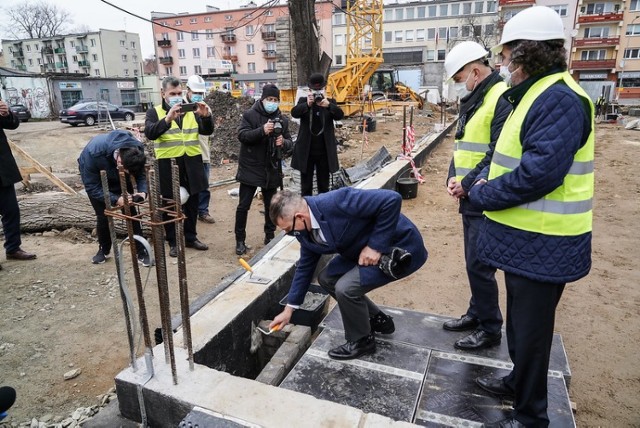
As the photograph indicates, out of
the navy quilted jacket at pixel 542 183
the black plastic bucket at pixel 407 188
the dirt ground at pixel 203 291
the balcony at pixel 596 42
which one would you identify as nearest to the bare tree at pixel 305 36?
the black plastic bucket at pixel 407 188

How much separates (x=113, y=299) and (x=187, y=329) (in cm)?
217

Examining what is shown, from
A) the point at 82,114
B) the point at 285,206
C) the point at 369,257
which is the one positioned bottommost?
the point at 369,257

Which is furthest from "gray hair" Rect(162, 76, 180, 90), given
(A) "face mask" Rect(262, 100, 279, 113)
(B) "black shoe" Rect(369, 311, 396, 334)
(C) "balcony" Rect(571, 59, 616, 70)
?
(C) "balcony" Rect(571, 59, 616, 70)

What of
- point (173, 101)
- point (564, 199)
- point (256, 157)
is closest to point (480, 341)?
point (564, 199)

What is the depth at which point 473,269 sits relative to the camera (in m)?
2.56

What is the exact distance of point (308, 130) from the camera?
4.91 m

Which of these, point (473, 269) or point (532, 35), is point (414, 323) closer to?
point (473, 269)

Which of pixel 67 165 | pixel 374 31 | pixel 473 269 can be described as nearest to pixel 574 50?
pixel 374 31

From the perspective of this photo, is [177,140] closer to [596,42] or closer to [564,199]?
[564,199]

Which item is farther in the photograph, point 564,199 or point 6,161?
point 6,161

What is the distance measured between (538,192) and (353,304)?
1.24 metres

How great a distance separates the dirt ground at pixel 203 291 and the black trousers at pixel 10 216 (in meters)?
0.22

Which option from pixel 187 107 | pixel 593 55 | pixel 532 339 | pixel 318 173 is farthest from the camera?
pixel 593 55

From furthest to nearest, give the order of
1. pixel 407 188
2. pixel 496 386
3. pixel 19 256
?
pixel 407 188 < pixel 19 256 < pixel 496 386
